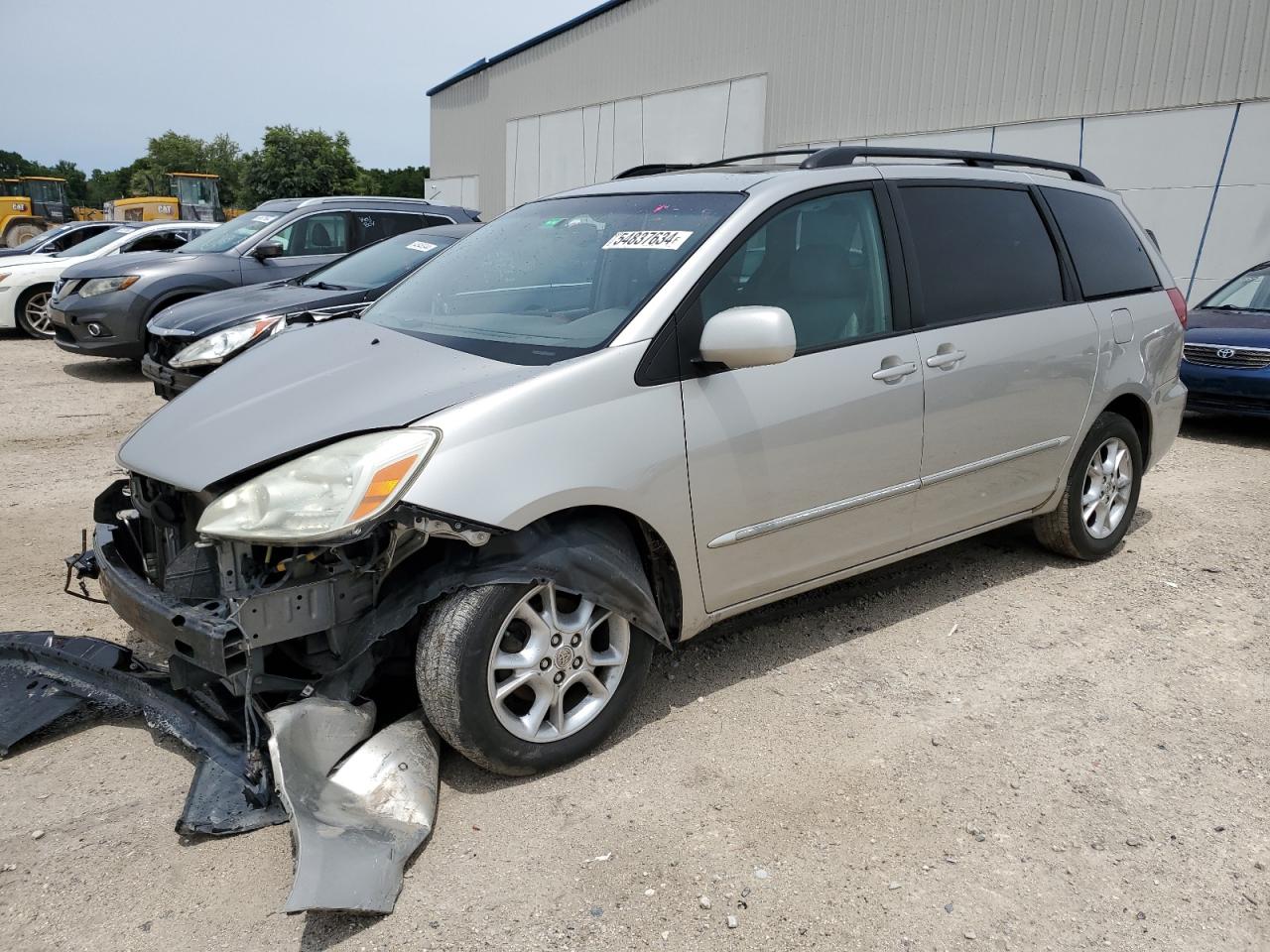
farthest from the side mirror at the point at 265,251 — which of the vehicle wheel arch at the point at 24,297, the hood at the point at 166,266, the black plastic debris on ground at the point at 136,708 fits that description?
the black plastic debris on ground at the point at 136,708

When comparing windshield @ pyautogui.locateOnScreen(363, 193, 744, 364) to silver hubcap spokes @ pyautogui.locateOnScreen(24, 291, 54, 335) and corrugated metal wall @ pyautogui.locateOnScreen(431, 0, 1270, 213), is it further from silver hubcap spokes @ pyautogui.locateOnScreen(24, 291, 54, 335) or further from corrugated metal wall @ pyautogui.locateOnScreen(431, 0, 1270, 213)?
silver hubcap spokes @ pyautogui.locateOnScreen(24, 291, 54, 335)

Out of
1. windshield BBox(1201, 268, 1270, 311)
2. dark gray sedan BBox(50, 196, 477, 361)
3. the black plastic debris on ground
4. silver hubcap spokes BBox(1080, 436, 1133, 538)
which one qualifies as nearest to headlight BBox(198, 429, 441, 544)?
the black plastic debris on ground

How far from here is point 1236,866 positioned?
2668 mm

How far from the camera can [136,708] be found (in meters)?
3.23

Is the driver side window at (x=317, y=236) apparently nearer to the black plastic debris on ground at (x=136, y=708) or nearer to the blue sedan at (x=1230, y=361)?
the black plastic debris on ground at (x=136, y=708)

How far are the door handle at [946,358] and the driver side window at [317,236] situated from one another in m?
7.67

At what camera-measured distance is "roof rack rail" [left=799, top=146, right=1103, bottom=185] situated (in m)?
3.89

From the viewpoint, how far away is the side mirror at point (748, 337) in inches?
120

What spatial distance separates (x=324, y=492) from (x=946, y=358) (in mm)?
2436

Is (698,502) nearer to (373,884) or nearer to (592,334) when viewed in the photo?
(592,334)

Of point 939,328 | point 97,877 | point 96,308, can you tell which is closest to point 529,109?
point 96,308

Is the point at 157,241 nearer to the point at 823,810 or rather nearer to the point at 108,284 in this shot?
the point at 108,284

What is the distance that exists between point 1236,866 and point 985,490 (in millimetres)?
1842

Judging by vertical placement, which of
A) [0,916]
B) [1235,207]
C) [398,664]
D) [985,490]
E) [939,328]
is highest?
[1235,207]
